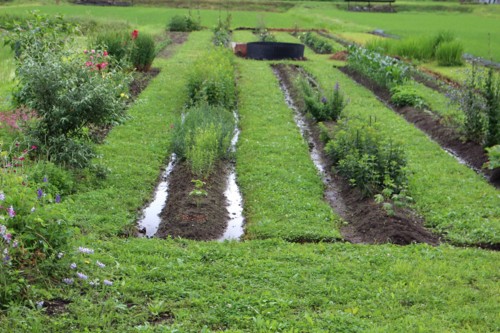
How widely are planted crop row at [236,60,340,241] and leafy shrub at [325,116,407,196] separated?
24.6 inches

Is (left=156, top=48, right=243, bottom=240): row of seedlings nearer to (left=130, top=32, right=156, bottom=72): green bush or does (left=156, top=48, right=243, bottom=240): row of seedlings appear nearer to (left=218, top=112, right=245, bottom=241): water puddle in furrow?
(left=218, top=112, right=245, bottom=241): water puddle in furrow

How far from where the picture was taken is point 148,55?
63.9 feet

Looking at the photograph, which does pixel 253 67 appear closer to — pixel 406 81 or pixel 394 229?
pixel 406 81

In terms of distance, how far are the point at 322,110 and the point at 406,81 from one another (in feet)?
16.9

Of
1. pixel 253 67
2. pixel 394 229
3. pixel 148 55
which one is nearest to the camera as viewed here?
pixel 394 229

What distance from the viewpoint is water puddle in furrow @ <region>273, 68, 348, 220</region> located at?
9.09 m

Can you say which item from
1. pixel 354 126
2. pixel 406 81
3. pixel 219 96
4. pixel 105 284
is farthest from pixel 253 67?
pixel 105 284

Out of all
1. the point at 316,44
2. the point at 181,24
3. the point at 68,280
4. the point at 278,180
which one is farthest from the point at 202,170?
the point at 181,24

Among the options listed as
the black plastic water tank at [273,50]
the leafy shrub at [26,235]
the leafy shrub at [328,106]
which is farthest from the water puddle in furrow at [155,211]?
the black plastic water tank at [273,50]

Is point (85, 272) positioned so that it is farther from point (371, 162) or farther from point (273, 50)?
point (273, 50)

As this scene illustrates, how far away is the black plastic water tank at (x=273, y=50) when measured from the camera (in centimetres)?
2473

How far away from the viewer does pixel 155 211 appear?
875 cm

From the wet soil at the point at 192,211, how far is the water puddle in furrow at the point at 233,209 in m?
0.07

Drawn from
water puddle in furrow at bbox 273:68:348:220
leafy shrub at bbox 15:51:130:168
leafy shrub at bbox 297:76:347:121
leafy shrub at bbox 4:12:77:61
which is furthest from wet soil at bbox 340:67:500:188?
leafy shrub at bbox 4:12:77:61
